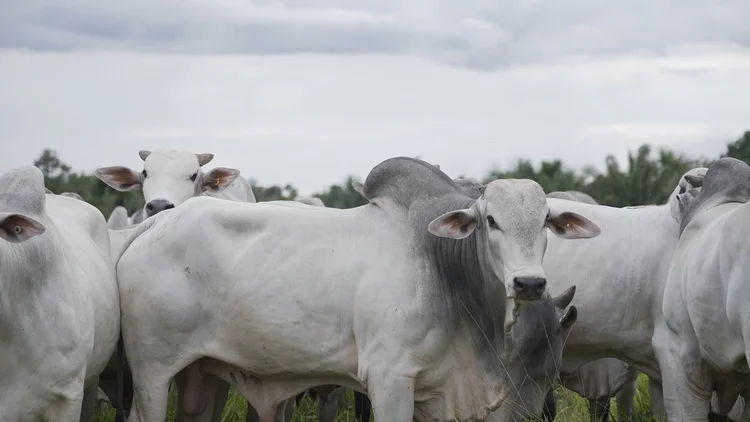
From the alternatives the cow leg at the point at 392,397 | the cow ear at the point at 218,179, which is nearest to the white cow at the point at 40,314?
the cow leg at the point at 392,397

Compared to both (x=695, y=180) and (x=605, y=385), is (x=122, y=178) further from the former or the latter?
(x=695, y=180)

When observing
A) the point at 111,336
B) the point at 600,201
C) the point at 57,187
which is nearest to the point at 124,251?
the point at 111,336

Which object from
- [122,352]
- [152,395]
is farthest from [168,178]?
[152,395]

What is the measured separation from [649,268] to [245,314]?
9.17 feet

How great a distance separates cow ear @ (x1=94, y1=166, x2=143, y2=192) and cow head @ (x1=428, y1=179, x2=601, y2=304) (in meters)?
3.58

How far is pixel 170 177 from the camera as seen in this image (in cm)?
891

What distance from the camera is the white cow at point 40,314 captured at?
19.0 feet

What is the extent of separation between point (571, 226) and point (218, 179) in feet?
12.0

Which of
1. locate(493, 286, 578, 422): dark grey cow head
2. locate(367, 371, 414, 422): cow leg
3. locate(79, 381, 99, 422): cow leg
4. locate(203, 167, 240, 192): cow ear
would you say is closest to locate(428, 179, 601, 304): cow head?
locate(493, 286, 578, 422): dark grey cow head

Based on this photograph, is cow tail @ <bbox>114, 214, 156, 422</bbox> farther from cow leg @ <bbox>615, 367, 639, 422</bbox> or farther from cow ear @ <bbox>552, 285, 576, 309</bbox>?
cow leg @ <bbox>615, 367, 639, 422</bbox>

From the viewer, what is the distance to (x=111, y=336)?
6.84 meters

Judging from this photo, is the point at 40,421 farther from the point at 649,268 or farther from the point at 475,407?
the point at 649,268

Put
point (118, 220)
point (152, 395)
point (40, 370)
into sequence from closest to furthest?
point (40, 370) → point (152, 395) → point (118, 220)

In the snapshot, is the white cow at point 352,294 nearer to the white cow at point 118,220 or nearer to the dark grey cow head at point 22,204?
the dark grey cow head at point 22,204
